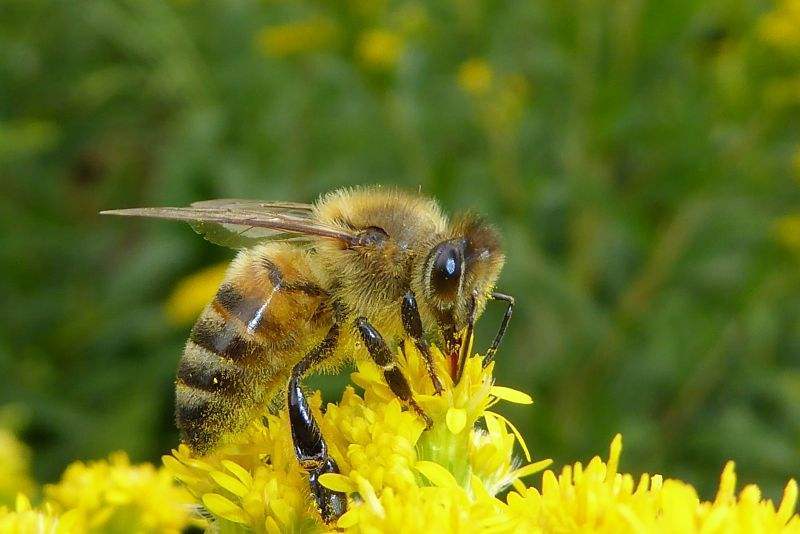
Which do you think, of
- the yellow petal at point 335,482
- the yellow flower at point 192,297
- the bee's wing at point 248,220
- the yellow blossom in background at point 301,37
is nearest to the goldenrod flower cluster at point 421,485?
the yellow petal at point 335,482

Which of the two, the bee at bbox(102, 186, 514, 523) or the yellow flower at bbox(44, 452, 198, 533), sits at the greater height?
the bee at bbox(102, 186, 514, 523)

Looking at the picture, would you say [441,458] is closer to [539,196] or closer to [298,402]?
[298,402]

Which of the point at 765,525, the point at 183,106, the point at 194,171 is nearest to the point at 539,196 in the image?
the point at 194,171

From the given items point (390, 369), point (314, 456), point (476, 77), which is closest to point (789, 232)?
point (476, 77)

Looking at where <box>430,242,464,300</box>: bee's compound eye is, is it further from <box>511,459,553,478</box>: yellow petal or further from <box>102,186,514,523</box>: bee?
<box>511,459,553,478</box>: yellow petal

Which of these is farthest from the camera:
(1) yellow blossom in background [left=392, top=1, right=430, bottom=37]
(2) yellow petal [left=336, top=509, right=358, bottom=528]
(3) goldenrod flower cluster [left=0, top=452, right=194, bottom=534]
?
(1) yellow blossom in background [left=392, top=1, right=430, bottom=37]

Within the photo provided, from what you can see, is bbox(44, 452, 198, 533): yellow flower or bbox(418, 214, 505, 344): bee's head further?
bbox(44, 452, 198, 533): yellow flower

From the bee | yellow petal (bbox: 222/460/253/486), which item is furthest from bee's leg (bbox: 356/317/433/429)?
yellow petal (bbox: 222/460/253/486)
